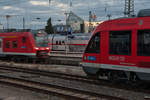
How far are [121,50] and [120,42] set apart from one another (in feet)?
1.11

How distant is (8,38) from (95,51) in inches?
569

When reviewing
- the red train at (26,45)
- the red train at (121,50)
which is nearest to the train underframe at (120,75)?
the red train at (121,50)

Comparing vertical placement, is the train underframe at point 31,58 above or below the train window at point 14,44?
below

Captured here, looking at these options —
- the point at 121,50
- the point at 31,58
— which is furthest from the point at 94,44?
the point at 31,58

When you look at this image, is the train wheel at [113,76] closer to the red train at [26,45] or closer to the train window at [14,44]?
the red train at [26,45]

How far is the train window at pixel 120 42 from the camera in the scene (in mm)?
9258

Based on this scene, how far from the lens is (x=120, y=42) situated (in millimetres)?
9570

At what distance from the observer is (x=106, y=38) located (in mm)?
10000

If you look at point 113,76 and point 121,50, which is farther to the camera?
point 113,76

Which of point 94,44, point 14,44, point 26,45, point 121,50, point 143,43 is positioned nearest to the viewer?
point 143,43

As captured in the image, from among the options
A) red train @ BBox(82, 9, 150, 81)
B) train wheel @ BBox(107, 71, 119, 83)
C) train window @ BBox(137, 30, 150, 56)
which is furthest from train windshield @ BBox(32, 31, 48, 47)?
train window @ BBox(137, 30, 150, 56)

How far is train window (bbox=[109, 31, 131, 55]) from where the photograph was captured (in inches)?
364

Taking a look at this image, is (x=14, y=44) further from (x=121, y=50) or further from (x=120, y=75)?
(x=121, y=50)

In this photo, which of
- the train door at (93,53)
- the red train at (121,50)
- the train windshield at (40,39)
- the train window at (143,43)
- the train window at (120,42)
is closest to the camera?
the train window at (143,43)
